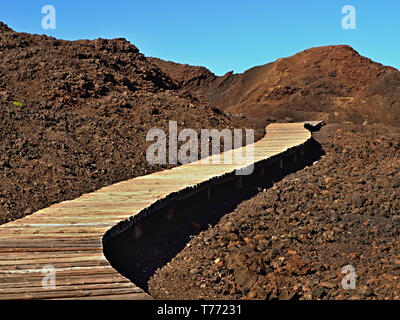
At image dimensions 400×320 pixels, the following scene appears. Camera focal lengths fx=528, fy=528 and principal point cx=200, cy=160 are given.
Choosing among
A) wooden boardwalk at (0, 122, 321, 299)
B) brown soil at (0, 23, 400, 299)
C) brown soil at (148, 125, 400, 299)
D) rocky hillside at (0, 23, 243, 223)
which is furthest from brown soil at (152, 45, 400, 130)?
wooden boardwalk at (0, 122, 321, 299)

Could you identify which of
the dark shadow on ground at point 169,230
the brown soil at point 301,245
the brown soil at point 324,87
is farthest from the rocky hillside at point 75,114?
the brown soil at point 324,87

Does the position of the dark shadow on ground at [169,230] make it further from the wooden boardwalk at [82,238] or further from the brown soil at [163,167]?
the wooden boardwalk at [82,238]

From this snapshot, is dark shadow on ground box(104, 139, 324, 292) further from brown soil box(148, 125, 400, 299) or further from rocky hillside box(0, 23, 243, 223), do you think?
rocky hillside box(0, 23, 243, 223)

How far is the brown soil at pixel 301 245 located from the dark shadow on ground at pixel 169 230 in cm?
17

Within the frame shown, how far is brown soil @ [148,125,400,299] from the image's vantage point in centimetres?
683

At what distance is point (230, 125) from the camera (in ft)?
52.9

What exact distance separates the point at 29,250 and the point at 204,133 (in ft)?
29.1

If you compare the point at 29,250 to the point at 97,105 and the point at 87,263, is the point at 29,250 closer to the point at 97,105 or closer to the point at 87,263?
the point at 87,263

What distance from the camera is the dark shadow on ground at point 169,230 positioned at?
717 centimetres

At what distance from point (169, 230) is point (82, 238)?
9.19ft
